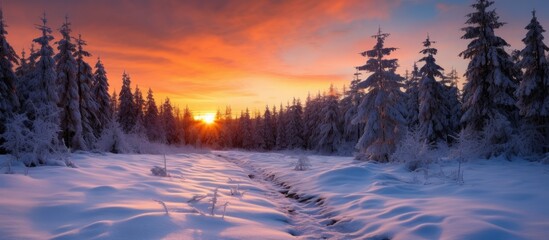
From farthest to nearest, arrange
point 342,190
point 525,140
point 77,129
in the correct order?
point 77,129 → point 525,140 → point 342,190

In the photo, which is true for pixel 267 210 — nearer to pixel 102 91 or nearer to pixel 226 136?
pixel 102 91

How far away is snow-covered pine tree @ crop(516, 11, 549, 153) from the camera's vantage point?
17359 millimetres

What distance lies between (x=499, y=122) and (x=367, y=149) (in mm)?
7179

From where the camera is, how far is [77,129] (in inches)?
995

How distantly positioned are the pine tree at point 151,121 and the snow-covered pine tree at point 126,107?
475 cm

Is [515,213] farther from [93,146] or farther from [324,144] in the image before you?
[324,144]

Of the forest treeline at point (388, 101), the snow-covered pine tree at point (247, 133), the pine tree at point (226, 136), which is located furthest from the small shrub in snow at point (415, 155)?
the pine tree at point (226, 136)

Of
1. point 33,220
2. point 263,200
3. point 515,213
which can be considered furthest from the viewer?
point 263,200

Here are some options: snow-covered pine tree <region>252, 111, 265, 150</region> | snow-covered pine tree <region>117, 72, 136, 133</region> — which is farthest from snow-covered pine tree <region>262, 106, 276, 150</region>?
snow-covered pine tree <region>117, 72, 136, 133</region>

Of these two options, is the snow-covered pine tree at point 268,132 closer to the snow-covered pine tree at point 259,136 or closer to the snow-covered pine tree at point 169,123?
the snow-covered pine tree at point 259,136

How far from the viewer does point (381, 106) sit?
20453mm

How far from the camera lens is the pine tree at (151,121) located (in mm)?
52406

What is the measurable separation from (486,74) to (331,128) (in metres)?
27.5

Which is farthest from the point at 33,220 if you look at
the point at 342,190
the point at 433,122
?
the point at 433,122
